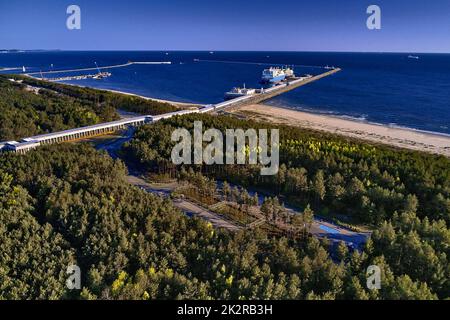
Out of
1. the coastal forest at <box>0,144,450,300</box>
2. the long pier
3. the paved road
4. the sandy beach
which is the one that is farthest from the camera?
the sandy beach

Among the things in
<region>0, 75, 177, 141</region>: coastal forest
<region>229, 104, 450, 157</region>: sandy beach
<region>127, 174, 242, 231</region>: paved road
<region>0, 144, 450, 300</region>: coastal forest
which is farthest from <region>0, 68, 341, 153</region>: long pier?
<region>127, 174, 242, 231</region>: paved road

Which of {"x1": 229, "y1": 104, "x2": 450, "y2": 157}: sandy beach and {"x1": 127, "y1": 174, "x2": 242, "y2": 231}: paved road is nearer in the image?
{"x1": 127, "y1": 174, "x2": 242, "y2": 231}: paved road

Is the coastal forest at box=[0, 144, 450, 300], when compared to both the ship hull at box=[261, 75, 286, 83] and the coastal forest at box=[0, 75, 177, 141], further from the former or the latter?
the ship hull at box=[261, 75, 286, 83]

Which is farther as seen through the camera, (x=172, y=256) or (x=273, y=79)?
(x=273, y=79)

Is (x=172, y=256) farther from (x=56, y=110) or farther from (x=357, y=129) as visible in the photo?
(x=56, y=110)

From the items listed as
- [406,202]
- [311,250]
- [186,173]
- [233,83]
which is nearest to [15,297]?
[311,250]

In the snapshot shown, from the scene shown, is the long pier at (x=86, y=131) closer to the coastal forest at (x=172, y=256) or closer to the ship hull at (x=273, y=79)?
the coastal forest at (x=172, y=256)

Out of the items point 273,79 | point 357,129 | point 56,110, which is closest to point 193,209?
point 357,129
